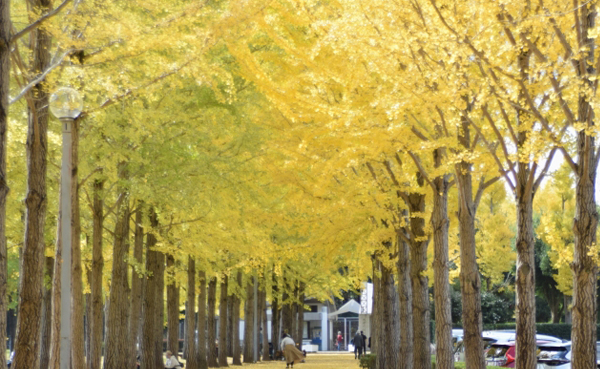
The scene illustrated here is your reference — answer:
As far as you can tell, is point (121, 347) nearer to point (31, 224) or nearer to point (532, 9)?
point (31, 224)

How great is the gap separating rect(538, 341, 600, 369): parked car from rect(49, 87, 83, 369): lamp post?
13012mm

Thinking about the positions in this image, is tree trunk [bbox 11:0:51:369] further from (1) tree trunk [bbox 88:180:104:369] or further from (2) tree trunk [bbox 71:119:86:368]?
(1) tree trunk [bbox 88:180:104:369]

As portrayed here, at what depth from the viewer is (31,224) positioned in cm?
1102

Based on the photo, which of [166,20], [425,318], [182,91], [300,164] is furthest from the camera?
[182,91]

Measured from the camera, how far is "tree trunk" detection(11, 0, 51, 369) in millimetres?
10664

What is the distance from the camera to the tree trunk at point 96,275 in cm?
1589

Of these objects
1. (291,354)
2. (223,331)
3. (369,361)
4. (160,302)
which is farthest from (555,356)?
(223,331)

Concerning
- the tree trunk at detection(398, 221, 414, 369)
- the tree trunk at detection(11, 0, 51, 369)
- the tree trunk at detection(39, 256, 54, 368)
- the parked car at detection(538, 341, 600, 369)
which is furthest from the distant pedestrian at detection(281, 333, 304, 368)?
the tree trunk at detection(11, 0, 51, 369)

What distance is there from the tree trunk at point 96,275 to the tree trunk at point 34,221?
416cm

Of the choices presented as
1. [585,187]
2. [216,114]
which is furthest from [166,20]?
[585,187]

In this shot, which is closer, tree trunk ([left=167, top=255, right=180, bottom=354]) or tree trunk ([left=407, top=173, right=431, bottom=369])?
tree trunk ([left=407, top=173, right=431, bottom=369])

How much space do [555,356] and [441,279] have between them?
8.11m

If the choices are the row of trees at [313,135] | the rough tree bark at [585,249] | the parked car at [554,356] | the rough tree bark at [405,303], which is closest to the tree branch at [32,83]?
the row of trees at [313,135]

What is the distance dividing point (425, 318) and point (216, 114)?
5.54m
